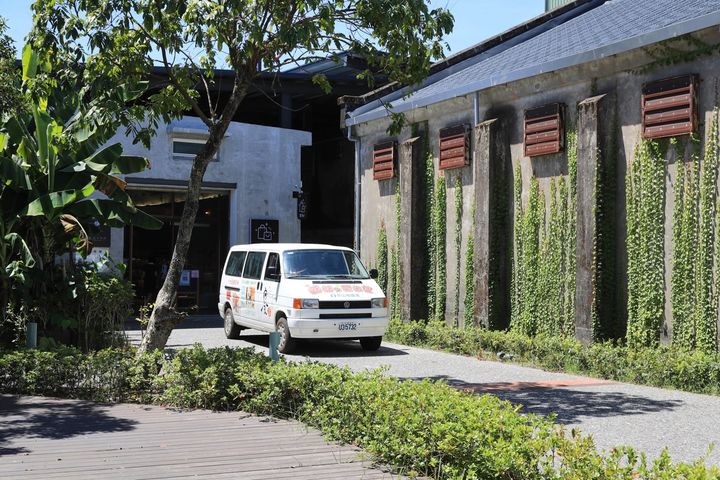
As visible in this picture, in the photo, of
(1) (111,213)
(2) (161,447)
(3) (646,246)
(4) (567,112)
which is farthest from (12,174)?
(3) (646,246)

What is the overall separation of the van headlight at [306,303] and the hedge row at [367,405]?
4.97 m

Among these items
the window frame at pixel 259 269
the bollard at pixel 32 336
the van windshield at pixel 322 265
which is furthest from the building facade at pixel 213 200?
the bollard at pixel 32 336

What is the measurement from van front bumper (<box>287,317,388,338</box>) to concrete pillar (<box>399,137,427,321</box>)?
3.74 metres

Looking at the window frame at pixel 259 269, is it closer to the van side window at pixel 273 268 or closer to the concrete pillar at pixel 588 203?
the van side window at pixel 273 268

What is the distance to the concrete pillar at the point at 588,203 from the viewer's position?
47.1 ft

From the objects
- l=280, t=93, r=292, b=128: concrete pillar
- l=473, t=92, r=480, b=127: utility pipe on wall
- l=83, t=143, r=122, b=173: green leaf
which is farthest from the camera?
l=280, t=93, r=292, b=128: concrete pillar

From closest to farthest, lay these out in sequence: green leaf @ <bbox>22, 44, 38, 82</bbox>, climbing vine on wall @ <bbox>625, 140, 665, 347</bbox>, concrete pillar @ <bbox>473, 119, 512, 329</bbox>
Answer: climbing vine on wall @ <bbox>625, 140, 665, 347</bbox>, green leaf @ <bbox>22, 44, 38, 82</bbox>, concrete pillar @ <bbox>473, 119, 512, 329</bbox>

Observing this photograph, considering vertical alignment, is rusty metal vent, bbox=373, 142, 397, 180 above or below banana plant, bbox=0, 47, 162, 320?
above

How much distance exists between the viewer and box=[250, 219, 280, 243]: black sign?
26.4 meters

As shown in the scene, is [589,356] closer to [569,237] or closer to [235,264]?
[569,237]

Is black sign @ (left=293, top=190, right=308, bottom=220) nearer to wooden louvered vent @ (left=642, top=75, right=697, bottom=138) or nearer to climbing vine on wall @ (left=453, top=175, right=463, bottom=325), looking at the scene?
climbing vine on wall @ (left=453, top=175, right=463, bottom=325)

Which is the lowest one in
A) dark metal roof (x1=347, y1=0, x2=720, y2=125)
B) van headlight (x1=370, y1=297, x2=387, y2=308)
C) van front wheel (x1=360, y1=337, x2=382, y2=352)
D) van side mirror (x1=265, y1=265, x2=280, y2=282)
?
van front wheel (x1=360, y1=337, x2=382, y2=352)

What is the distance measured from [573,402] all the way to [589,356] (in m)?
3.00

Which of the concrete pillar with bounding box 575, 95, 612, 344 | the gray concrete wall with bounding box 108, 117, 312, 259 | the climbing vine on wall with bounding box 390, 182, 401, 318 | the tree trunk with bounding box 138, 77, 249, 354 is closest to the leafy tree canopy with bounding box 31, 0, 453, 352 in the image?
the tree trunk with bounding box 138, 77, 249, 354
